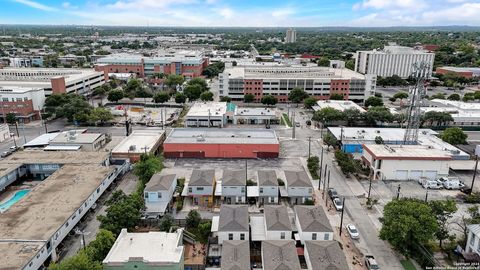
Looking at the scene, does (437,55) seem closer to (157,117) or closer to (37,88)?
(157,117)

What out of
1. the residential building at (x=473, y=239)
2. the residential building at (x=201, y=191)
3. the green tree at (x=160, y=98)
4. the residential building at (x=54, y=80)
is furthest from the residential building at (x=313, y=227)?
the residential building at (x=54, y=80)

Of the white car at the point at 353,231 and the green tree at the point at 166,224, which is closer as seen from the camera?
the white car at the point at 353,231

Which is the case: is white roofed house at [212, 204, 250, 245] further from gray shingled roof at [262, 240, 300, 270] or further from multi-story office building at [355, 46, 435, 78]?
multi-story office building at [355, 46, 435, 78]

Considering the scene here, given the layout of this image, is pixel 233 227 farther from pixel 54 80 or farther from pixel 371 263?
pixel 54 80

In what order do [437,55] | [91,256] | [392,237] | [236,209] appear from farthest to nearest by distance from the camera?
[437,55]
[236,209]
[392,237]
[91,256]

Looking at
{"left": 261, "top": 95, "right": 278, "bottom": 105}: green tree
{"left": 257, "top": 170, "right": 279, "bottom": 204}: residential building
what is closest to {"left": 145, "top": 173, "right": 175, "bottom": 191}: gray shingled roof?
{"left": 257, "top": 170, "right": 279, "bottom": 204}: residential building

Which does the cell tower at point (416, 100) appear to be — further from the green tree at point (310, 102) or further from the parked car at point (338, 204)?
the green tree at point (310, 102)

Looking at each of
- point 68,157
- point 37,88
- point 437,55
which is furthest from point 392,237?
point 437,55
